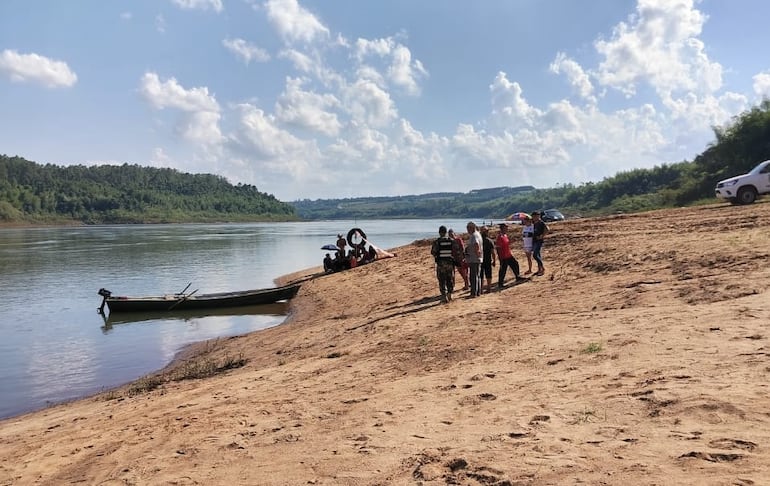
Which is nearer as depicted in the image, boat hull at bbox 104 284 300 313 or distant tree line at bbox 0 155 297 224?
boat hull at bbox 104 284 300 313

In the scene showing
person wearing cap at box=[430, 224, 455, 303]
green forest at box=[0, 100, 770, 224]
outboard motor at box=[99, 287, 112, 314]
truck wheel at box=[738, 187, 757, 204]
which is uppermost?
green forest at box=[0, 100, 770, 224]

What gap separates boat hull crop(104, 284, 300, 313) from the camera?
74.2 ft

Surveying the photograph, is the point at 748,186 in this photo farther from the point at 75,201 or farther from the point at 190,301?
the point at 75,201

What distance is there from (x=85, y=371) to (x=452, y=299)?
32.4ft

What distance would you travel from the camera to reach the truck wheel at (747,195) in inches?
944

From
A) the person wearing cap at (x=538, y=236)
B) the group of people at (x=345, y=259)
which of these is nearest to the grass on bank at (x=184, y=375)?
the person wearing cap at (x=538, y=236)

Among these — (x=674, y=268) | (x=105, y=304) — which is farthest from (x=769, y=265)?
(x=105, y=304)

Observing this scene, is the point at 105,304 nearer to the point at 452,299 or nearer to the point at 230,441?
the point at 452,299

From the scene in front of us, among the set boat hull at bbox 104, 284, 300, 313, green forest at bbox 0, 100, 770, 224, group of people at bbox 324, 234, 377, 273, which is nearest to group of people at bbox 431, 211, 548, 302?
boat hull at bbox 104, 284, 300, 313

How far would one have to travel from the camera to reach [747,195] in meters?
24.2

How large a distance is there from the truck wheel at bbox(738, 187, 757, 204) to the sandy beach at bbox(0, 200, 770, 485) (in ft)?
42.4

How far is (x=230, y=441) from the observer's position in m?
6.34

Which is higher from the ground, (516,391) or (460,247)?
(460,247)

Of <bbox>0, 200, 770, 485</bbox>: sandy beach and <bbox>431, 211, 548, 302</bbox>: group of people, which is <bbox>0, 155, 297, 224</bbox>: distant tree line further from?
<bbox>0, 200, 770, 485</bbox>: sandy beach
